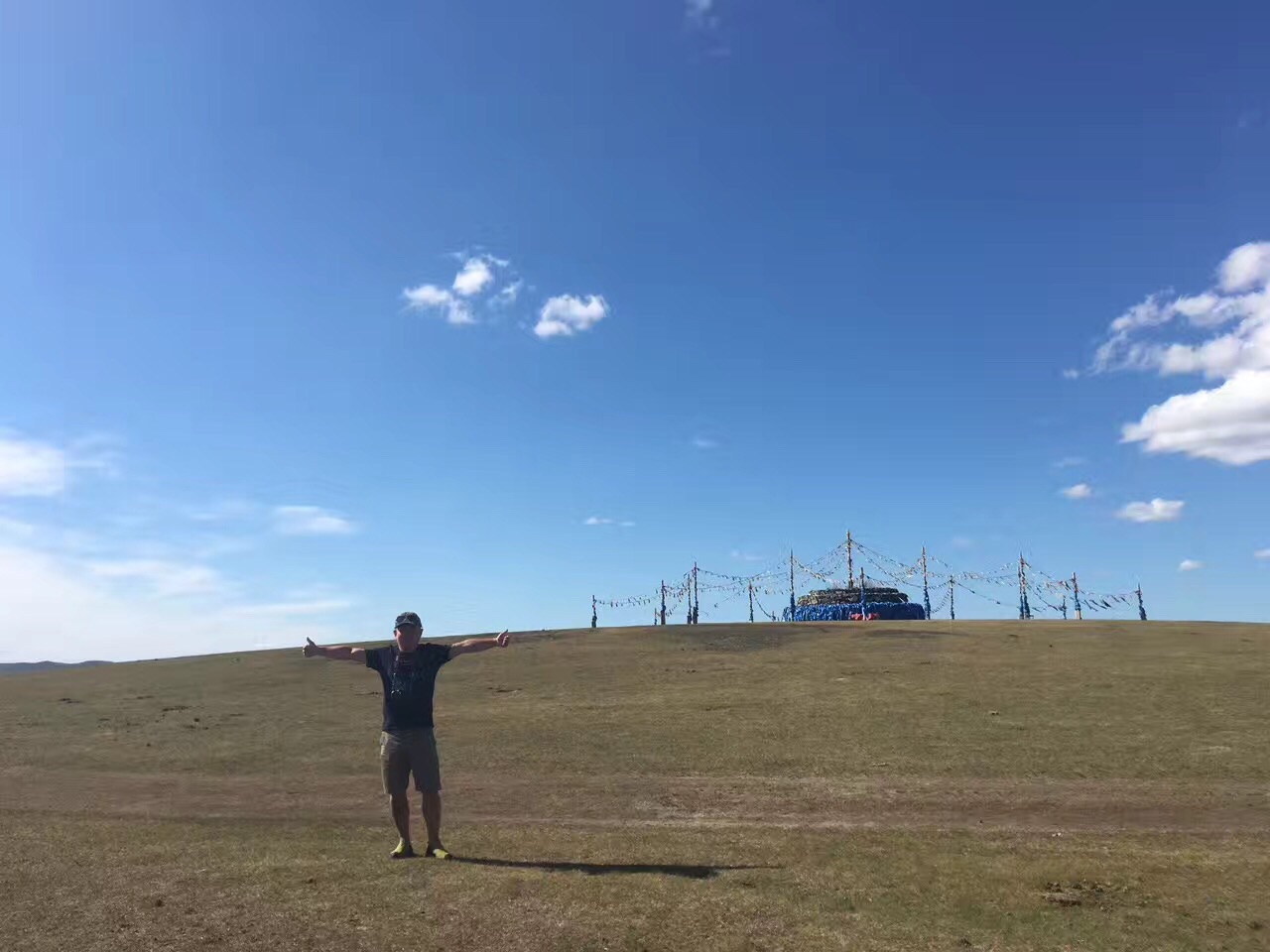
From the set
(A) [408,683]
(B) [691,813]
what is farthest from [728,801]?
(A) [408,683]

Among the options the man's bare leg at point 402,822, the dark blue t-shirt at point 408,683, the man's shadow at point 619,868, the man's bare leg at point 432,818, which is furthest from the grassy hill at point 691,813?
the dark blue t-shirt at point 408,683

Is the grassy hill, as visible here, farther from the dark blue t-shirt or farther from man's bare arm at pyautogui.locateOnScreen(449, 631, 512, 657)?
man's bare arm at pyautogui.locateOnScreen(449, 631, 512, 657)

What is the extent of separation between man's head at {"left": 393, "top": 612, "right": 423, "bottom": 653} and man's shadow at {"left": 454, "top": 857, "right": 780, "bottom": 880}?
8.11 feet

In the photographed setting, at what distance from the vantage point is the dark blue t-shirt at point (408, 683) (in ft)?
30.4

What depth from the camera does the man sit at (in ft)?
29.5

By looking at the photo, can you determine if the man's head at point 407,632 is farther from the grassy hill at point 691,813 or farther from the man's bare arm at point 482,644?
the grassy hill at point 691,813

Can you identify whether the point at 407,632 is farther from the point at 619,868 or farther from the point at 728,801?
the point at 728,801

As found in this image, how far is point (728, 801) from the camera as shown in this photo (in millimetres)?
11141

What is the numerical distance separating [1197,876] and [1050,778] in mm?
4324

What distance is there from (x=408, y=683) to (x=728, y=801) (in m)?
4.78

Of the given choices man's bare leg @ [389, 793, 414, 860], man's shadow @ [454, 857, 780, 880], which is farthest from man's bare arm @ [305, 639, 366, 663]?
man's shadow @ [454, 857, 780, 880]

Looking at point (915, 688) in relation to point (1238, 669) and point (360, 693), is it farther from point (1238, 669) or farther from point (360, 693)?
point (360, 693)

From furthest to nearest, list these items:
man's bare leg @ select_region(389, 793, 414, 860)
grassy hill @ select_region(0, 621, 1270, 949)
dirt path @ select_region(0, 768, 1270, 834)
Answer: dirt path @ select_region(0, 768, 1270, 834), man's bare leg @ select_region(389, 793, 414, 860), grassy hill @ select_region(0, 621, 1270, 949)

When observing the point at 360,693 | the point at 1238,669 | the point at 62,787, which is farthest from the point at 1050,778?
the point at 360,693
